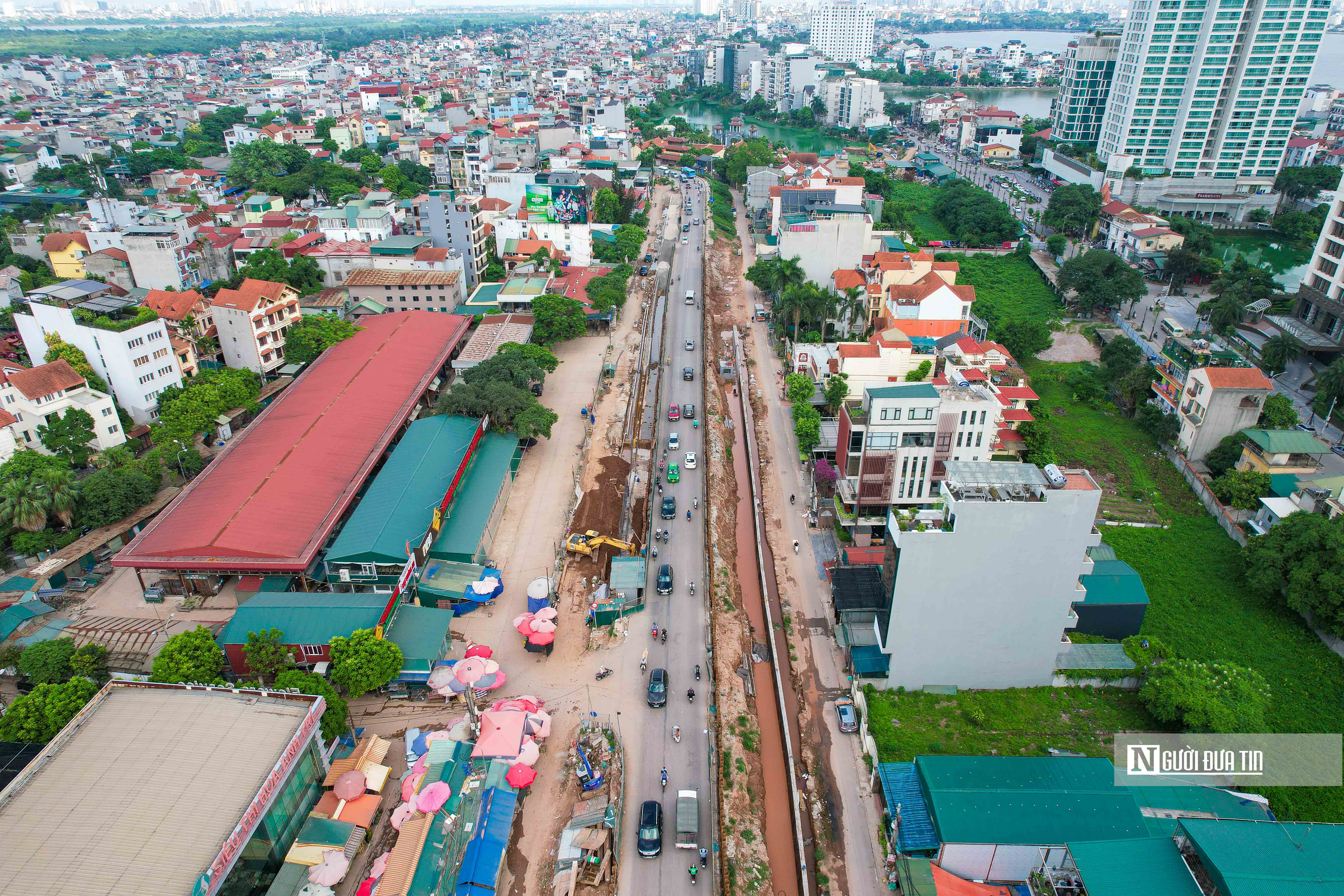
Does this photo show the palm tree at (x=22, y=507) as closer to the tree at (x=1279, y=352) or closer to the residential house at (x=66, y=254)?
the residential house at (x=66, y=254)

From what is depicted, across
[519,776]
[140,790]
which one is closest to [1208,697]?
[519,776]

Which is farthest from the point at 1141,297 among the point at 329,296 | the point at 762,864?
the point at 329,296

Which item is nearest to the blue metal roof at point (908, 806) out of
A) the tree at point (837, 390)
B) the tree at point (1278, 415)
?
the tree at point (837, 390)

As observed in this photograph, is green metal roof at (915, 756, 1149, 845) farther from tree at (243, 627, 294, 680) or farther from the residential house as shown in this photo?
the residential house

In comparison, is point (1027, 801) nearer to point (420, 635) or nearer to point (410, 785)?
point (410, 785)

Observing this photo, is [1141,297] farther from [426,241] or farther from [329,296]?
[329,296]
